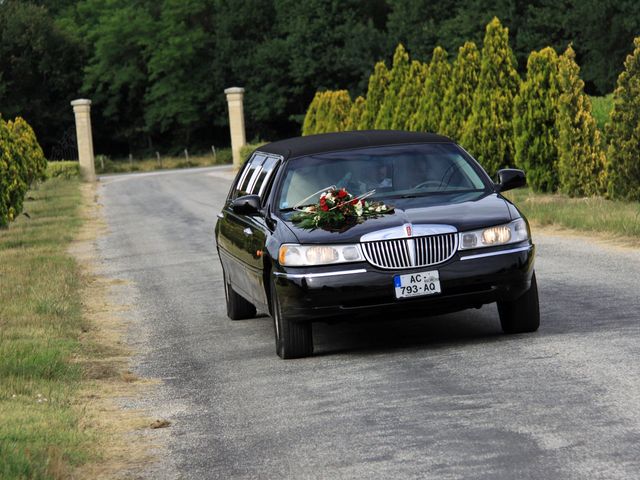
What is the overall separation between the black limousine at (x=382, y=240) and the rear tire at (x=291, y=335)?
1 centimetres

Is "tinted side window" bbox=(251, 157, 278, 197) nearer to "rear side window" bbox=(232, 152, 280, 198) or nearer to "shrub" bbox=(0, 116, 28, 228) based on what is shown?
"rear side window" bbox=(232, 152, 280, 198)

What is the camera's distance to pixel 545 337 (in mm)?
10312

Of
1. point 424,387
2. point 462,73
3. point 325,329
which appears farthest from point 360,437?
point 462,73

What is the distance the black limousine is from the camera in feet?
32.3

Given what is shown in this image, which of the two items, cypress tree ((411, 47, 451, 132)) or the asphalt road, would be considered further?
cypress tree ((411, 47, 451, 132))

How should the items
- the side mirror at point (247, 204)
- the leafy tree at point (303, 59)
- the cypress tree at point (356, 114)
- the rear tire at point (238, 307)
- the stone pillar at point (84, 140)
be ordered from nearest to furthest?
the side mirror at point (247, 204)
the rear tire at point (238, 307)
the cypress tree at point (356, 114)
the stone pillar at point (84, 140)
the leafy tree at point (303, 59)

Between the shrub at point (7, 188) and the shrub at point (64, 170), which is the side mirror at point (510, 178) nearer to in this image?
the shrub at point (7, 188)

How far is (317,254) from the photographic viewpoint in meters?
9.96

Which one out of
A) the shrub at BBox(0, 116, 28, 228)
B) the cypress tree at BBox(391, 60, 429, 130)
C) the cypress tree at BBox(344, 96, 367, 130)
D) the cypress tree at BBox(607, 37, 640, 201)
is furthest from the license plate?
the cypress tree at BBox(344, 96, 367, 130)

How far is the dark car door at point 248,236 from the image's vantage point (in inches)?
436

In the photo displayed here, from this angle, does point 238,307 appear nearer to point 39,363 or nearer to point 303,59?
point 39,363

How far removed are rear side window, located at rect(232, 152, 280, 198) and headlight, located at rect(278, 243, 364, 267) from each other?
175 cm

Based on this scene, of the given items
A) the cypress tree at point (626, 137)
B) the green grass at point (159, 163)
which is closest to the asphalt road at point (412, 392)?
the cypress tree at point (626, 137)

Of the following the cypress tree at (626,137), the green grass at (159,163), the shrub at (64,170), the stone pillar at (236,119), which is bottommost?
the green grass at (159,163)
